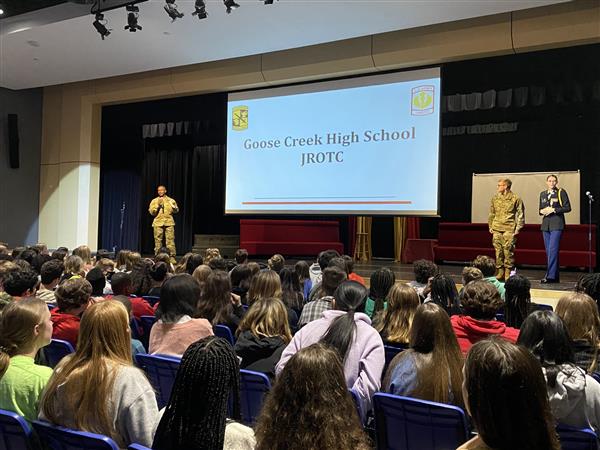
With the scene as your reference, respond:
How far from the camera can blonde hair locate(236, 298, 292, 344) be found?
99.2 inches

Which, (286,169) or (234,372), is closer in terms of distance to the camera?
(234,372)

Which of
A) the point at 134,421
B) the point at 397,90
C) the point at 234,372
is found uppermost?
the point at 397,90

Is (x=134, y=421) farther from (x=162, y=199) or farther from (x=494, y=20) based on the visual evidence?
(x=162, y=199)

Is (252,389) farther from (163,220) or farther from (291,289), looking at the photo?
(163,220)

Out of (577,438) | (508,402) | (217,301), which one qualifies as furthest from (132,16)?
(508,402)

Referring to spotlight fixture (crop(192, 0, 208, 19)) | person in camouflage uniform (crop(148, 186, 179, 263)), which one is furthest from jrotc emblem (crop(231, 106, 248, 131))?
spotlight fixture (crop(192, 0, 208, 19))

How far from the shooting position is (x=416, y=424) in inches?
70.0

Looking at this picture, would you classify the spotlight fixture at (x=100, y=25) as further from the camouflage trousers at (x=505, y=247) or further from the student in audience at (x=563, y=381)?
the student in audience at (x=563, y=381)

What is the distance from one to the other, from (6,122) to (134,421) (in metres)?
12.2

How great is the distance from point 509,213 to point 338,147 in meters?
2.73

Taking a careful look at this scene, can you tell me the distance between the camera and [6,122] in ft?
38.5

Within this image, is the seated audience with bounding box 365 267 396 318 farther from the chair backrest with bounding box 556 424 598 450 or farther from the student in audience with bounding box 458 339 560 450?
the student in audience with bounding box 458 339 560 450

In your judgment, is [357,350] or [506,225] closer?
[357,350]

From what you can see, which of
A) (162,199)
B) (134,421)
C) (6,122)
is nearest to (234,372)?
(134,421)
